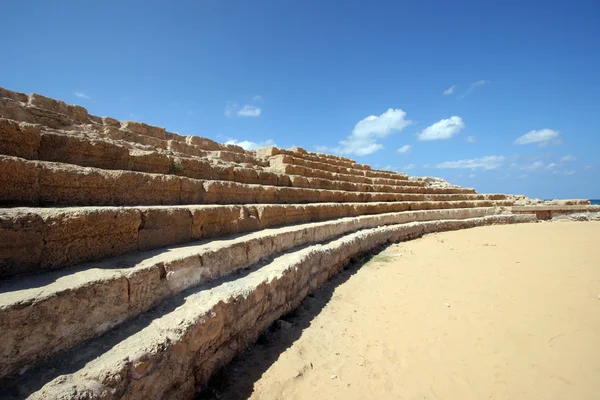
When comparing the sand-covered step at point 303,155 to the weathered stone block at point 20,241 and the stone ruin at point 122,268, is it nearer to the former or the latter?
the stone ruin at point 122,268

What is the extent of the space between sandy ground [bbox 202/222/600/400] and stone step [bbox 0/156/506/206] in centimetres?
206

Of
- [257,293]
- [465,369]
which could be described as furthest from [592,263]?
[257,293]

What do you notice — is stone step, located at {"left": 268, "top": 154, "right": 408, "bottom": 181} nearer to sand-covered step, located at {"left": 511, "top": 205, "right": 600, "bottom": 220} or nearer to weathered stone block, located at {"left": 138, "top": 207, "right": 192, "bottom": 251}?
weathered stone block, located at {"left": 138, "top": 207, "right": 192, "bottom": 251}

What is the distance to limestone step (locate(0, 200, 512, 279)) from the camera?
1.85 meters

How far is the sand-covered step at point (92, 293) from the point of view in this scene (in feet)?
4.85

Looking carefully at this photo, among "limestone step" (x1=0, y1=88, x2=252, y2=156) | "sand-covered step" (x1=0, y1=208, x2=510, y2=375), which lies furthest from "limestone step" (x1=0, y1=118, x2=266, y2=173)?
"limestone step" (x1=0, y1=88, x2=252, y2=156)

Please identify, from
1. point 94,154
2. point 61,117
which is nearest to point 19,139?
point 94,154

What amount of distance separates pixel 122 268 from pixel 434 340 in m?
3.28

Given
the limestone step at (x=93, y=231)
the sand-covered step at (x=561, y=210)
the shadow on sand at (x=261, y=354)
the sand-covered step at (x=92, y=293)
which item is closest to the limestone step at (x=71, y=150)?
the limestone step at (x=93, y=231)

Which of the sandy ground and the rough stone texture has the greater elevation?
the rough stone texture

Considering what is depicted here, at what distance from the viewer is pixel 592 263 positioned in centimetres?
619

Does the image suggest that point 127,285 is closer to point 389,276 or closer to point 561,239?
point 389,276

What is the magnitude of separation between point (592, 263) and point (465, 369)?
595cm

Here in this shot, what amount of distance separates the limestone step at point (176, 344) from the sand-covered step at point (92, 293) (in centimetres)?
7
